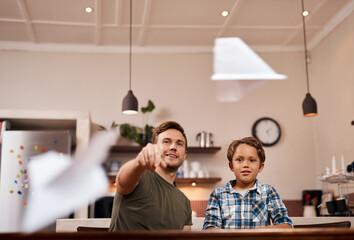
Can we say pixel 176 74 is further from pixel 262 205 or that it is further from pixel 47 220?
pixel 262 205

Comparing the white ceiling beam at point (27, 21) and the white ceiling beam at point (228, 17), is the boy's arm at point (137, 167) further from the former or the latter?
the white ceiling beam at point (27, 21)

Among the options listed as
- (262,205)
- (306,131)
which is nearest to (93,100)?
(306,131)

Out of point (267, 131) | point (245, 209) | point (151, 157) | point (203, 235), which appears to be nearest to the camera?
point (203, 235)

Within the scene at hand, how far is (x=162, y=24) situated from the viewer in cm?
538

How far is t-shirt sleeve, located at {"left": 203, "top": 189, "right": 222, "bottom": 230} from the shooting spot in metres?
2.10

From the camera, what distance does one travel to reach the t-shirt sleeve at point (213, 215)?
2.10 meters

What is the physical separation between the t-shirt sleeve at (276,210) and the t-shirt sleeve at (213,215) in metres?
0.26

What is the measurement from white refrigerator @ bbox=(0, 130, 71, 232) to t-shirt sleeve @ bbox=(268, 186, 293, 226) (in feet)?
10.9

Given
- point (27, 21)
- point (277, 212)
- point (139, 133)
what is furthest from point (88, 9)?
point (277, 212)

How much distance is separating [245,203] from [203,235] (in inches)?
44.8

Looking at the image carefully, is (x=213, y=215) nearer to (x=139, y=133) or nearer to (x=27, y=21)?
(x=139, y=133)

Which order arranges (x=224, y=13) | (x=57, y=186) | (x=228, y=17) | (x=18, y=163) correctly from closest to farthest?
(x=18, y=163) → (x=224, y=13) → (x=228, y=17) → (x=57, y=186)

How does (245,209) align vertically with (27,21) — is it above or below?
below

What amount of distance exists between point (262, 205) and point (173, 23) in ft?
11.9
